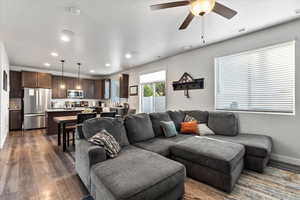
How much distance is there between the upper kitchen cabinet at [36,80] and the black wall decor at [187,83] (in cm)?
564

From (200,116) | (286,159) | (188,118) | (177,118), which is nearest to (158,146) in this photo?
(177,118)

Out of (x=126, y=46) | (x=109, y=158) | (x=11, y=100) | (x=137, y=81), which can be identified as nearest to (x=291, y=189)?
(x=109, y=158)

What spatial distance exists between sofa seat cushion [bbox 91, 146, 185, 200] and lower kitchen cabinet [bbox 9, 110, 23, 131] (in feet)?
20.7

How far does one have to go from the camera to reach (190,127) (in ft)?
11.2

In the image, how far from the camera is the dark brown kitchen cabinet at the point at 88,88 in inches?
307

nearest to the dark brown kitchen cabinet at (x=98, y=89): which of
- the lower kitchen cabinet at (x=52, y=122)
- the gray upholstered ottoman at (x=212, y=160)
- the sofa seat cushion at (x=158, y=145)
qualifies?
the lower kitchen cabinet at (x=52, y=122)

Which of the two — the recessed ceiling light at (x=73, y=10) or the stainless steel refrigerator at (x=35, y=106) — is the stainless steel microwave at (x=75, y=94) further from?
the recessed ceiling light at (x=73, y=10)

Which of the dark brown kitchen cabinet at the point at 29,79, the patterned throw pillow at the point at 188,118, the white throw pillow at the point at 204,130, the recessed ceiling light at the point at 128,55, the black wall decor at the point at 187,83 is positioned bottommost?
the white throw pillow at the point at 204,130

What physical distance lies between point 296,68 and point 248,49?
0.94 meters

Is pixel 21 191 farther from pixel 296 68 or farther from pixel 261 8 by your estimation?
pixel 296 68

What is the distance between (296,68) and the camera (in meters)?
2.69

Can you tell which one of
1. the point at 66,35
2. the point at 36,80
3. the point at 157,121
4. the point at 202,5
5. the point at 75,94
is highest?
the point at 66,35

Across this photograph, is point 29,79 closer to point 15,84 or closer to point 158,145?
point 15,84

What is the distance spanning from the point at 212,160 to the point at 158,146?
2.88 ft
